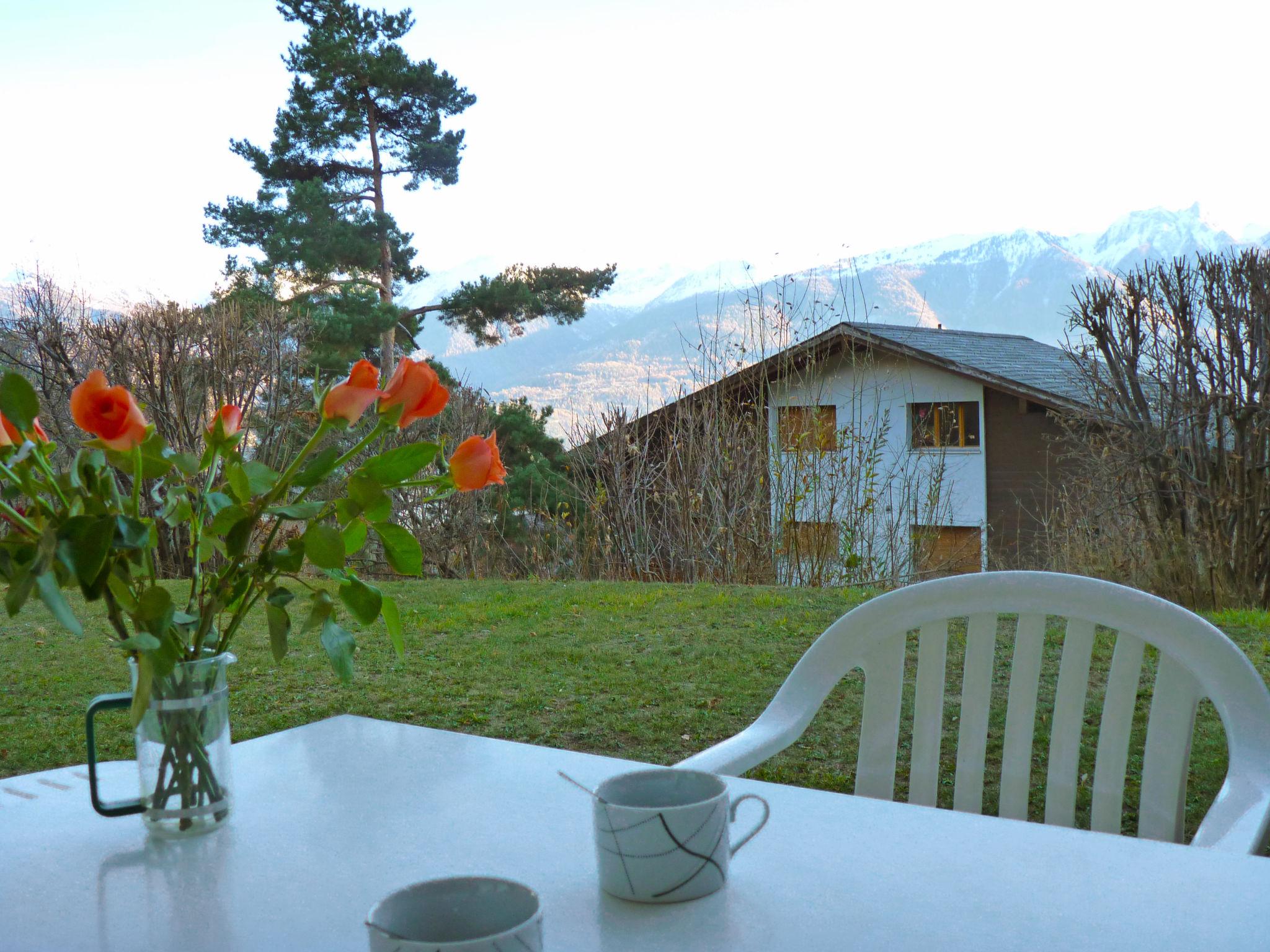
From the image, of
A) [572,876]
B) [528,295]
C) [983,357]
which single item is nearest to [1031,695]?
[572,876]

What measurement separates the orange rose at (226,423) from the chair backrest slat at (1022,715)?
1.05 meters

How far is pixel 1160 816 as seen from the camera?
123 cm

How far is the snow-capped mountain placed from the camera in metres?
6.13

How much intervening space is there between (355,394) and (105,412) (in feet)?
0.61

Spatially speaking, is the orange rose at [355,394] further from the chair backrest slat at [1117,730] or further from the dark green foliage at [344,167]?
the dark green foliage at [344,167]

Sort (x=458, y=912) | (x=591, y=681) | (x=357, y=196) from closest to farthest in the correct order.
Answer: (x=458, y=912) → (x=591, y=681) → (x=357, y=196)

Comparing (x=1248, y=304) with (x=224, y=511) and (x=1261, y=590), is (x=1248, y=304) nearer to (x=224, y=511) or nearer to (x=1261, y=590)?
(x=1261, y=590)

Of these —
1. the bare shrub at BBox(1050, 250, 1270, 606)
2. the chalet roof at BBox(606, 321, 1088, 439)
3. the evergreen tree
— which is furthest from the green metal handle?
the evergreen tree

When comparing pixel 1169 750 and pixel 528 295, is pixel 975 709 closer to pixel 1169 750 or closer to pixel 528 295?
pixel 1169 750

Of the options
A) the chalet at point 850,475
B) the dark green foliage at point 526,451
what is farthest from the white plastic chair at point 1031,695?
the dark green foliage at point 526,451

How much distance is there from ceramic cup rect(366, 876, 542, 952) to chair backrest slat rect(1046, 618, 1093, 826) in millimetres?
982

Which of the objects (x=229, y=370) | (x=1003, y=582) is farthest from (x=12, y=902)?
(x=229, y=370)

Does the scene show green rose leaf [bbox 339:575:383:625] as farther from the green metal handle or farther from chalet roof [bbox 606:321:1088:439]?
chalet roof [bbox 606:321:1088:439]

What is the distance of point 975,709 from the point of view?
4.58ft
